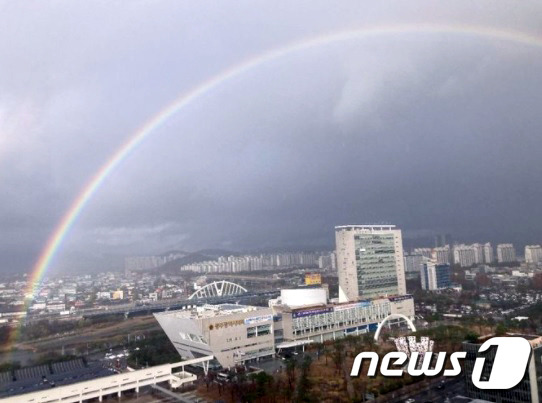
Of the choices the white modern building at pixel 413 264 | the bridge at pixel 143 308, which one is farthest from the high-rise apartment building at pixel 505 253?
the bridge at pixel 143 308

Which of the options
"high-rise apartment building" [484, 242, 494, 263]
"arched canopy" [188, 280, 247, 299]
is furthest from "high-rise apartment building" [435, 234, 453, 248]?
"arched canopy" [188, 280, 247, 299]

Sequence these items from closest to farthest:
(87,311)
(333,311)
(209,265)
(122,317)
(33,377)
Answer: (33,377), (333,311), (122,317), (87,311), (209,265)

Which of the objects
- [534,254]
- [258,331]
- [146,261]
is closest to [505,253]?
[534,254]

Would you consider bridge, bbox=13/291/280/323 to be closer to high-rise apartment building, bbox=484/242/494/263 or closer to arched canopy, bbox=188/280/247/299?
arched canopy, bbox=188/280/247/299

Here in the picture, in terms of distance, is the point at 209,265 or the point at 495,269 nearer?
the point at 495,269

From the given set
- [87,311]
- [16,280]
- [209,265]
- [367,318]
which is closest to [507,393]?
[367,318]

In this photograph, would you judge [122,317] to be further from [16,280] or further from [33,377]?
[16,280]
